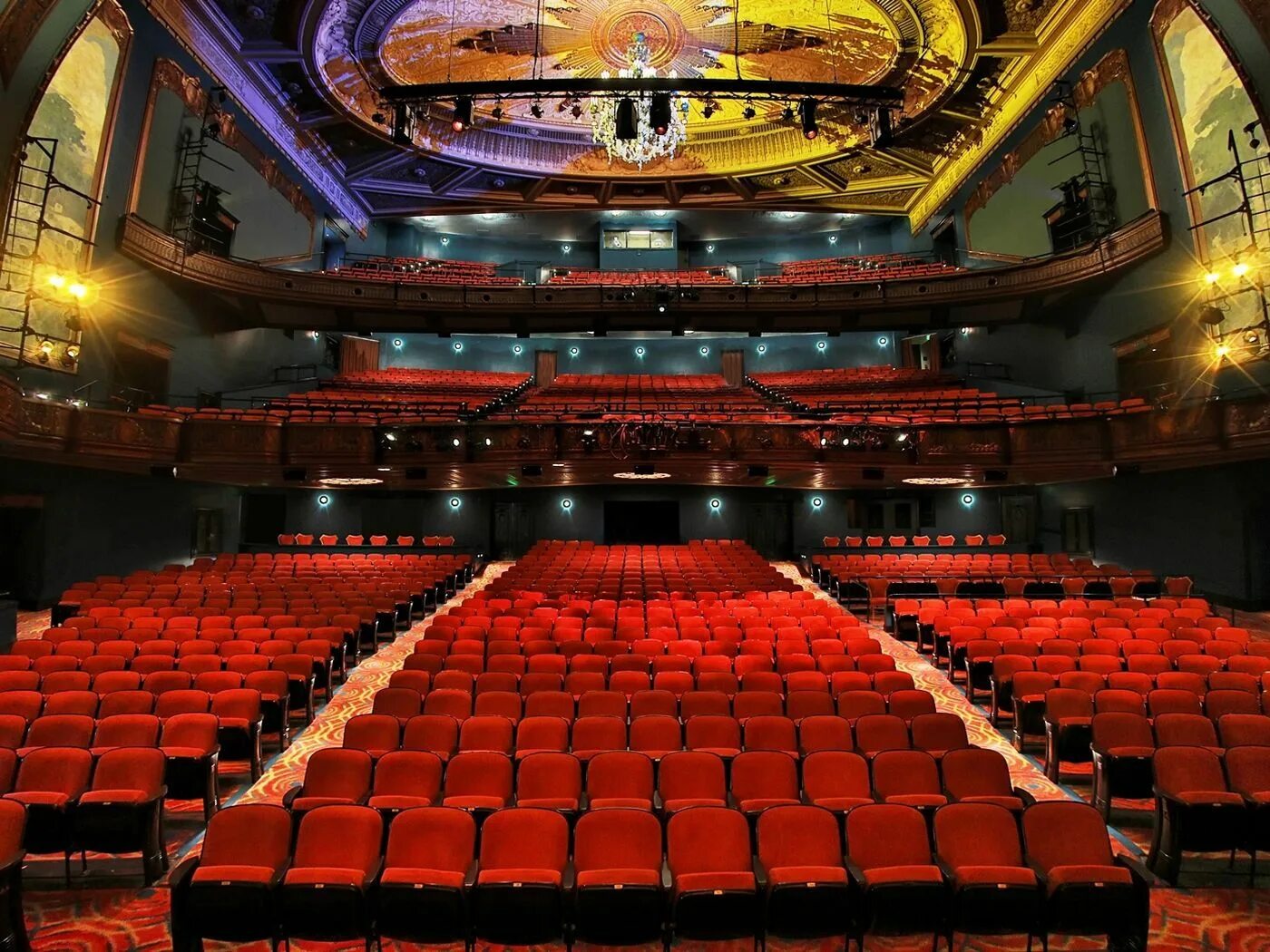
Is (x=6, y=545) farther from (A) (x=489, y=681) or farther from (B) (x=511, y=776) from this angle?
(B) (x=511, y=776)

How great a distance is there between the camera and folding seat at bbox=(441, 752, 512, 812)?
12.2ft

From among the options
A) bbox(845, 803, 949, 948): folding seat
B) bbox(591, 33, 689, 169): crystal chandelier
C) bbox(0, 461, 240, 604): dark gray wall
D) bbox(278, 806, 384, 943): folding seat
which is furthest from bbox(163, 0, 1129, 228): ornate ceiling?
bbox(278, 806, 384, 943): folding seat

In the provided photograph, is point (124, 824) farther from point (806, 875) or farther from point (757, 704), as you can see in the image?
point (757, 704)

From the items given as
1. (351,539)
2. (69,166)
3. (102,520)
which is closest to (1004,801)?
(69,166)

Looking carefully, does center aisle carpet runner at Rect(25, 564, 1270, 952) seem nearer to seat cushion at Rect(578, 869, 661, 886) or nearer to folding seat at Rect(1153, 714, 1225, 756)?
seat cushion at Rect(578, 869, 661, 886)

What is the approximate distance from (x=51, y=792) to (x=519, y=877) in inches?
104

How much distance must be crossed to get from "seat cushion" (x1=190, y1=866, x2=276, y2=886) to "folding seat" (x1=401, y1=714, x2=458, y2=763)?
4.71 feet

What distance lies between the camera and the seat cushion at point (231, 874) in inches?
108

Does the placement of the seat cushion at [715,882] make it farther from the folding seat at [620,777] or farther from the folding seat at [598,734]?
the folding seat at [598,734]

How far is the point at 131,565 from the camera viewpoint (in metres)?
11.7

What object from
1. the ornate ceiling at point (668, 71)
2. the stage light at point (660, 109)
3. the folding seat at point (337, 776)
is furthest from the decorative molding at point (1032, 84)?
the folding seat at point (337, 776)

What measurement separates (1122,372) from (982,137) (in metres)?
6.05

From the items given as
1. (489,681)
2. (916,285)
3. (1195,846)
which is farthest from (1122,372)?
(489,681)

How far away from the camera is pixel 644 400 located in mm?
16875
